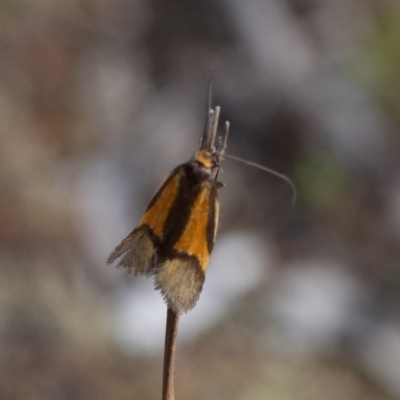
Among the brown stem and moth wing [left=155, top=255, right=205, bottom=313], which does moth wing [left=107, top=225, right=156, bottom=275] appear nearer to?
moth wing [left=155, top=255, right=205, bottom=313]

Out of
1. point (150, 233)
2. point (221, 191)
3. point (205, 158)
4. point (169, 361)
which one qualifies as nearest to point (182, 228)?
point (150, 233)

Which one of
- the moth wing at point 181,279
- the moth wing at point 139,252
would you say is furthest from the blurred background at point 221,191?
the moth wing at point 181,279

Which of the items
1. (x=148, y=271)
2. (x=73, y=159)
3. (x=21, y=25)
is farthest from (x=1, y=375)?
(x=21, y=25)

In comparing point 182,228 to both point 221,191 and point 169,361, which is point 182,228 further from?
point 221,191

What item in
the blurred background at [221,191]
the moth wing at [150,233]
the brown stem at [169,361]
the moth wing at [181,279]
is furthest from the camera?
the blurred background at [221,191]

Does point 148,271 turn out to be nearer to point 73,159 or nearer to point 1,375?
point 1,375

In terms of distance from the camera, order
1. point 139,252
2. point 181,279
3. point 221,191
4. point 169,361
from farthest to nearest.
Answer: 1. point 221,191
2. point 139,252
3. point 181,279
4. point 169,361

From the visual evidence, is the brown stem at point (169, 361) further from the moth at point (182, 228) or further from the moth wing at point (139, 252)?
→ the moth wing at point (139, 252)
